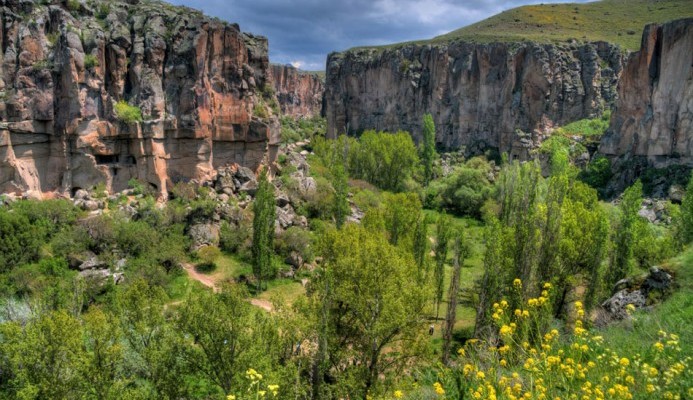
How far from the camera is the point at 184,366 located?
13.6 metres

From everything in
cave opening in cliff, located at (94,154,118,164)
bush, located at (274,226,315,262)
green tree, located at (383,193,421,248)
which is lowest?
bush, located at (274,226,315,262)

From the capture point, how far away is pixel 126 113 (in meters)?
31.3

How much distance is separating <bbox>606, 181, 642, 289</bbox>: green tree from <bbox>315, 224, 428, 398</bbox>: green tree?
1032cm

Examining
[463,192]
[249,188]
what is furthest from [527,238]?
[463,192]

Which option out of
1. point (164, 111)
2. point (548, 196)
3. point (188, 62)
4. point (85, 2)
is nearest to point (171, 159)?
point (164, 111)

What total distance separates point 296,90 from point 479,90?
60.1 metres

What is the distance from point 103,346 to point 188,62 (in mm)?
26756

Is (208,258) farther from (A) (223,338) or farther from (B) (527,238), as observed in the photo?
(B) (527,238)

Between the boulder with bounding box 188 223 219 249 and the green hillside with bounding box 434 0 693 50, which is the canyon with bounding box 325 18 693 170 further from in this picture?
the boulder with bounding box 188 223 219 249

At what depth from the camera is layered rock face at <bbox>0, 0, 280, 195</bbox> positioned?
2878cm

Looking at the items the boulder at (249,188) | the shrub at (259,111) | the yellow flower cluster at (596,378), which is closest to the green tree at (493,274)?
the yellow flower cluster at (596,378)

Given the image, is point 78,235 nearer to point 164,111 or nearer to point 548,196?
point 164,111

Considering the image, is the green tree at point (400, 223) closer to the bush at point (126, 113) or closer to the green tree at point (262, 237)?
the green tree at point (262, 237)

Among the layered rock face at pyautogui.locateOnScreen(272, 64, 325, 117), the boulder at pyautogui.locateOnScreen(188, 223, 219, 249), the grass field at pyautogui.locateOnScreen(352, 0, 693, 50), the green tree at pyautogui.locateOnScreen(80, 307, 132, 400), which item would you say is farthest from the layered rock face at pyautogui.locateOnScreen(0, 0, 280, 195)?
the layered rock face at pyautogui.locateOnScreen(272, 64, 325, 117)
